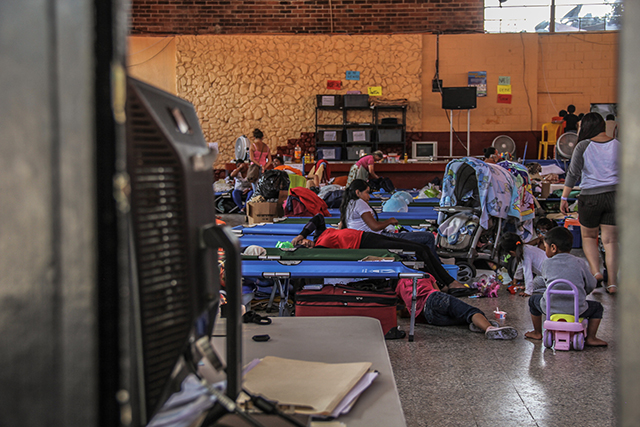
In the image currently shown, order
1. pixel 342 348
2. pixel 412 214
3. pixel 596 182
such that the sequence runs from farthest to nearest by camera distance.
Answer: pixel 412 214
pixel 596 182
pixel 342 348

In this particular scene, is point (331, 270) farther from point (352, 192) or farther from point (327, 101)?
point (327, 101)

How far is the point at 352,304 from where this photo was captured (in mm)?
2852

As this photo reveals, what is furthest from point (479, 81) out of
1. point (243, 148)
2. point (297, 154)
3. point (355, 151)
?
point (243, 148)

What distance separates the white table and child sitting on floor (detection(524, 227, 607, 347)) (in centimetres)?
185

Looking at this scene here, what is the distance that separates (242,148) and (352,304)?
20.9 feet

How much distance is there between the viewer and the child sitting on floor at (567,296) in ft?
9.01

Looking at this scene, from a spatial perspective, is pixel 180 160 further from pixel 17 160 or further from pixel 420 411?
pixel 420 411

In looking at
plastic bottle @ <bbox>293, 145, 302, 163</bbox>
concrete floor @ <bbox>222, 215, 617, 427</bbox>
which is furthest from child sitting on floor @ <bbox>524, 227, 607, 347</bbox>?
plastic bottle @ <bbox>293, 145, 302, 163</bbox>

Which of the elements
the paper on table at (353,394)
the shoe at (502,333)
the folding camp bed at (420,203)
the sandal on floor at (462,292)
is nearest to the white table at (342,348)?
the paper on table at (353,394)

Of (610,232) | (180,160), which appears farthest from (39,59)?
(610,232)

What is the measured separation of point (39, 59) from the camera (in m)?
0.40

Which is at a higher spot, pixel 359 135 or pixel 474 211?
pixel 359 135

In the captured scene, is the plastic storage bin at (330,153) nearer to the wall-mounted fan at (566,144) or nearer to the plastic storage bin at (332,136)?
the plastic storage bin at (332,136)

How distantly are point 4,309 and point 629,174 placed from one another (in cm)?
47
